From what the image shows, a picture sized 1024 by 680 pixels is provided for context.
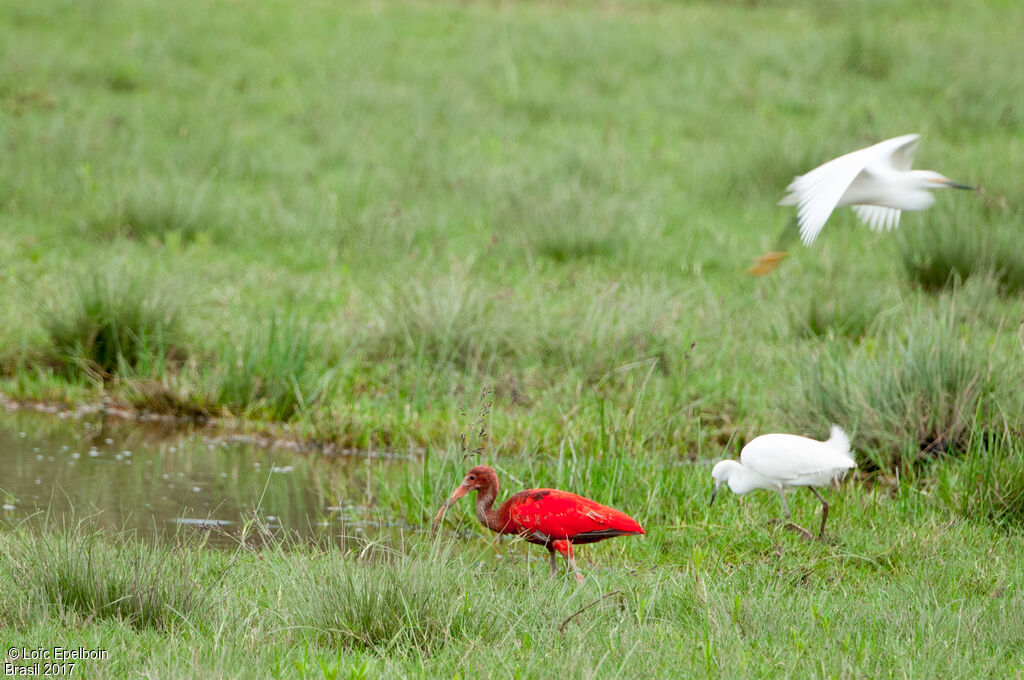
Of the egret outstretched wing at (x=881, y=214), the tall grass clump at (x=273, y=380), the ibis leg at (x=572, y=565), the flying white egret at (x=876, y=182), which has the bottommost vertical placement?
the tall grass clump at (x=273, y=380)

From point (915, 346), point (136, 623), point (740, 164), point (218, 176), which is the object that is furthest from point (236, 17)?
point (136, 623)

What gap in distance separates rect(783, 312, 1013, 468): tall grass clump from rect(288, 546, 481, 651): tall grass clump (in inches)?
112

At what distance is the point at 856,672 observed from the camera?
3.15 meters

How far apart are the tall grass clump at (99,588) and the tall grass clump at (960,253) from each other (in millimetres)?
6244

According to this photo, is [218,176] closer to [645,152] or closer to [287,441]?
[645,152]

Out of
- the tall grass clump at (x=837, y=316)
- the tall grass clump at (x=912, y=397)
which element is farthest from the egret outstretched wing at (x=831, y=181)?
the tall grass clump at (x=837, y=316)

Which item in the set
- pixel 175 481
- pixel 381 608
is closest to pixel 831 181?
pixel 381 608

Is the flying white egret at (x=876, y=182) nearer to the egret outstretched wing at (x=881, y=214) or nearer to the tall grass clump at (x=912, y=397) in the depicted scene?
the egret outstretched wing at (x=881, y=214)

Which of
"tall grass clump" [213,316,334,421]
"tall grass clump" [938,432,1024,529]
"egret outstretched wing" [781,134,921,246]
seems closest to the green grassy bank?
"tall grass clump" [938,432,1024,529]

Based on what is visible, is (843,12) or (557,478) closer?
(557,478)

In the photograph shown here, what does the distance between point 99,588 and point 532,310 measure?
4.36 meters

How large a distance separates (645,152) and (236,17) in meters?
7.10

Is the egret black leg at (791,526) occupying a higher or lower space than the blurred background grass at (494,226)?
lower

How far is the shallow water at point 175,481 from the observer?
513 centimetres
